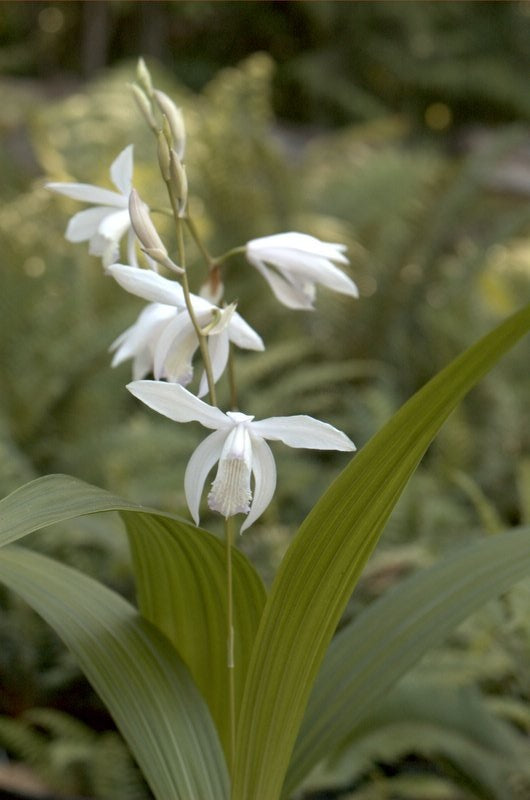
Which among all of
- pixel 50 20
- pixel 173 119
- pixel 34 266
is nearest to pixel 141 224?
pixel 173 119

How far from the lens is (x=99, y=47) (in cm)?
491

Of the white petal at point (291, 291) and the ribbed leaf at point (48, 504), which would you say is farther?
the white petal at point (291, 291)

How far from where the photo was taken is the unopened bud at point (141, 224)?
0.56 m

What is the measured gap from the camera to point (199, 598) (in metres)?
0.68

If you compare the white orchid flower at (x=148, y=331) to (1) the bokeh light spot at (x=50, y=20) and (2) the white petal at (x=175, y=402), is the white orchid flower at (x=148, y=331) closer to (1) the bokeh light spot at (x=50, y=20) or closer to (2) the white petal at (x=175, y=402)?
(2) the white petal at (x=175, y=402)

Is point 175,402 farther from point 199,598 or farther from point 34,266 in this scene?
point 34,266

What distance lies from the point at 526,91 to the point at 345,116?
1.01 metres

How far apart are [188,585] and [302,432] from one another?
0.62 feet

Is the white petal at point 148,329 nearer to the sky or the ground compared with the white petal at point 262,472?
nearer to the sky

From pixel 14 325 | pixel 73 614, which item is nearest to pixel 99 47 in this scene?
pixel 14 325

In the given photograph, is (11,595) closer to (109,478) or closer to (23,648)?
(23,648)

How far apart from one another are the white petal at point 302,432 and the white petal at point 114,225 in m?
0.18

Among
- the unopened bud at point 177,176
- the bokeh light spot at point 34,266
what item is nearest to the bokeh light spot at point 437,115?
the bokeh light spot at point 34,266

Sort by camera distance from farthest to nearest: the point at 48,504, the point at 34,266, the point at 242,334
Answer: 1. the point at 34,266
2. the point at 242,334
3. the point at 48,504
